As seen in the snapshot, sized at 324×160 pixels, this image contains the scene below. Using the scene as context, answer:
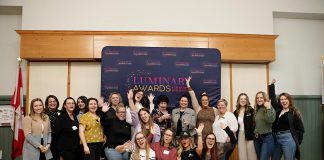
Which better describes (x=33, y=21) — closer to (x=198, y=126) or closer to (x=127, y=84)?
(x=127, y=84)

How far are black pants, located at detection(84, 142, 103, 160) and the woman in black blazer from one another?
0.25 meters

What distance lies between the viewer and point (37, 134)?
14.8 ft

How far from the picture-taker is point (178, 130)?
5070mm

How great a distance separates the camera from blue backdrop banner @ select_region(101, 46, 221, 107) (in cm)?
602

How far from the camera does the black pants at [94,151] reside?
4.47 m

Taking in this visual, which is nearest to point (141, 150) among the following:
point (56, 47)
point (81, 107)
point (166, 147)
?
point (166, 147)

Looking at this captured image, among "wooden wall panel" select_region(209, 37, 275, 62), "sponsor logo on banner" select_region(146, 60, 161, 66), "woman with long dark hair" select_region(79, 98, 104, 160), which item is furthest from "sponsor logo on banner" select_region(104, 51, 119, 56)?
"wooden wall panel" select_region(209, 37, 275, 62)

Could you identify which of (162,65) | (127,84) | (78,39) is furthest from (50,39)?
(162,65)

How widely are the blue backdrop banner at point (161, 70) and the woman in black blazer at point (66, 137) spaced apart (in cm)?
138

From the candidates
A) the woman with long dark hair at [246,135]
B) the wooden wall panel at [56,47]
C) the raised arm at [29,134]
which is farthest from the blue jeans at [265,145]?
the wooden wall panel at [56,47]

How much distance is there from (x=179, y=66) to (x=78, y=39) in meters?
2.14

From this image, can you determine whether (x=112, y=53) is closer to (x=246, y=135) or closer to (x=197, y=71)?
(x=197, y=71)

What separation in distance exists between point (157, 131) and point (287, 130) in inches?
81.4

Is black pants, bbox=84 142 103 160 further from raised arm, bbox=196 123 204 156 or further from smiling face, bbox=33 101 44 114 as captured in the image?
raised arm, bbox=196 123 204 156
